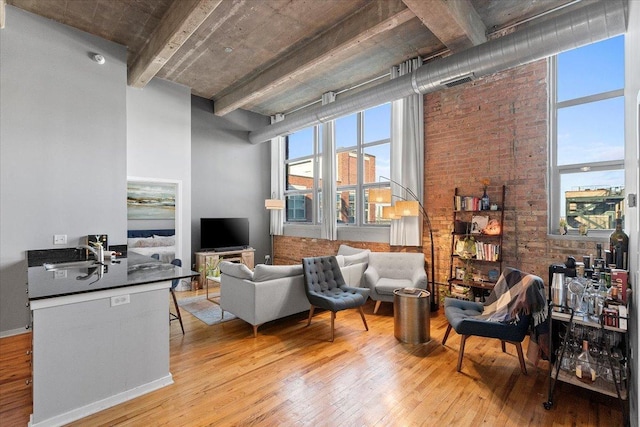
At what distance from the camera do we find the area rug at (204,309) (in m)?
4.24

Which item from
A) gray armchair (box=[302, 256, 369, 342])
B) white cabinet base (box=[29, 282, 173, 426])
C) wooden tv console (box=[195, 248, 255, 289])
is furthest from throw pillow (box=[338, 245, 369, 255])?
white cabinet base (box=[29, 282, 173, 426])

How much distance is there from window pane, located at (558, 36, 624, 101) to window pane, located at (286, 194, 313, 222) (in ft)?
16.8

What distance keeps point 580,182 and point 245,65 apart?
16.9 feet

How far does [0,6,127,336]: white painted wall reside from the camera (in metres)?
3.59

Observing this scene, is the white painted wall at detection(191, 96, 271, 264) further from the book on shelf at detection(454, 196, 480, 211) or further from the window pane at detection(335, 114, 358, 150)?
the book on shelf at detection(454, 196, 480, 211)

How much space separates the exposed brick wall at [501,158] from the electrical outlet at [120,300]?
4.24m

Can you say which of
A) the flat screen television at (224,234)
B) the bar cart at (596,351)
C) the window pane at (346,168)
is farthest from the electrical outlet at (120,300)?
the window pane at (346,168)

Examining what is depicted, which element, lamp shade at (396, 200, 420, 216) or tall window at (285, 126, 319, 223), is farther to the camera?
tall window at (285, 126, 319, 223)

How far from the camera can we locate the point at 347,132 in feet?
21.9

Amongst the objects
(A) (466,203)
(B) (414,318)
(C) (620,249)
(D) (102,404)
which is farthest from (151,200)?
(C) (620,249)

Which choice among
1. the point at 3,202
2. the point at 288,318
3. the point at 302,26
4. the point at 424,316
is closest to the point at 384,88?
the point at 302,26

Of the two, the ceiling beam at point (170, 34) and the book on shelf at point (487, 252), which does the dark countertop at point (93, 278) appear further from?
the book on shelf at point (487, 252)

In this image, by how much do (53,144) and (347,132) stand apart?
4.88 metres

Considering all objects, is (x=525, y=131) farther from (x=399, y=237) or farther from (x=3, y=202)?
(x=3, y=202)
